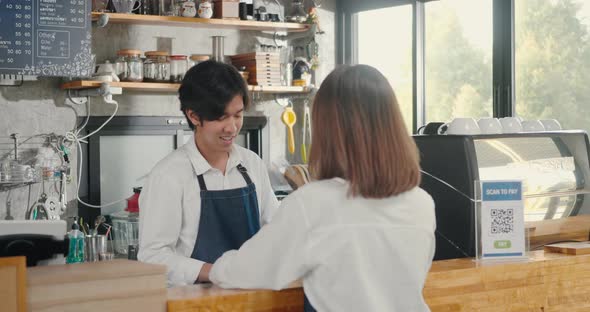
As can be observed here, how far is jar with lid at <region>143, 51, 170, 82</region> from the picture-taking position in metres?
4.53

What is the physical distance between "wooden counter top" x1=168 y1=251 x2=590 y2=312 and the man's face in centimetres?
66

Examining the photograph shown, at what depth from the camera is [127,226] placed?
4.30 m

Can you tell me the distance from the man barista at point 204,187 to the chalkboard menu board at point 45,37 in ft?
6.04

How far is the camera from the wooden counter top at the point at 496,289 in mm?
1935

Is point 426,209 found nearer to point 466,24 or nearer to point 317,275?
point 317,275

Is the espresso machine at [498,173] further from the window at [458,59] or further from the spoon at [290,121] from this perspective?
the spoon at [290,121]

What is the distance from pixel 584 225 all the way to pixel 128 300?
65.4 inches

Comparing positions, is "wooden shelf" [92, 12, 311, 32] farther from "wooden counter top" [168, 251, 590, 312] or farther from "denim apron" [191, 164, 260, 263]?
"wooden counter top" [168, 251, 590, 312]

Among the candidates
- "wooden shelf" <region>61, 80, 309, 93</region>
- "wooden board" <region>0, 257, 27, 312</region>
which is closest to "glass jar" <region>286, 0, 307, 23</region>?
"wooden shelf" <region>61, 80, 309, 93</region>

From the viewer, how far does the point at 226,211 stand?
2.57 m

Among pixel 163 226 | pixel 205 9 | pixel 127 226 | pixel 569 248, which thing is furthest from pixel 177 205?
pixel 205 9

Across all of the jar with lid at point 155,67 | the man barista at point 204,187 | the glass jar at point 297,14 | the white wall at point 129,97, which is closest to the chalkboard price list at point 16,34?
the white wall at point 129,97

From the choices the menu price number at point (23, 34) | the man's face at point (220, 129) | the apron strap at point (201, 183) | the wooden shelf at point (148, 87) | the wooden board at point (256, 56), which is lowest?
the apron strap at point (201, 183)

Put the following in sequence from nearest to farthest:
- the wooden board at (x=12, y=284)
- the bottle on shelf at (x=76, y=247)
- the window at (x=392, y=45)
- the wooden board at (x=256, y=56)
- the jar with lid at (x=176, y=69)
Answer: the wooden board at (x=12, y=284)
the bottle on shelf at (x=76, y=247)
the jar with lid at (x=176, y=69)
the wooden board at (x=256, y=56)
the window at (x=392, y=45)
